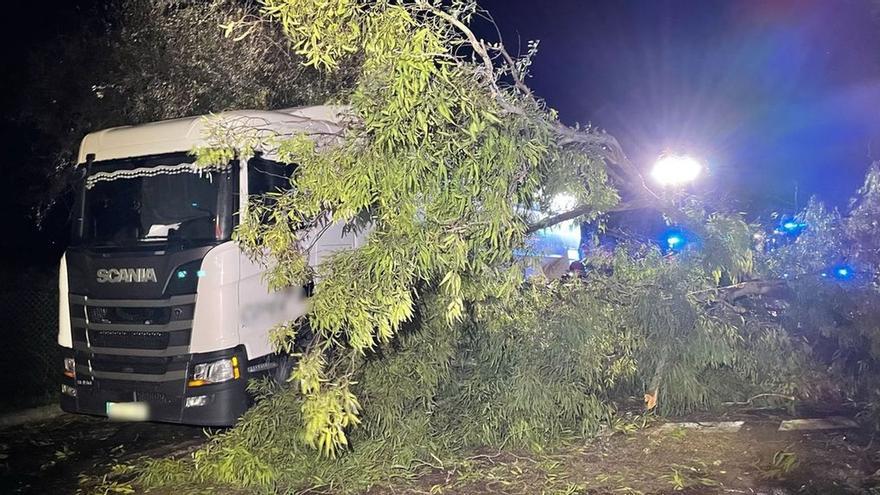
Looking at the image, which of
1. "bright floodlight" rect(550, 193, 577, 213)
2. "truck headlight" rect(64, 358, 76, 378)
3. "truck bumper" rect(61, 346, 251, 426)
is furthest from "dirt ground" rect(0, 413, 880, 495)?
"bright floodlight" rect(550, 193, 577, 213)

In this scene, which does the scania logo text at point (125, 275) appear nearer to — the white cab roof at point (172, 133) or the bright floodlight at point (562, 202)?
the white cab roof at point (172, 133)

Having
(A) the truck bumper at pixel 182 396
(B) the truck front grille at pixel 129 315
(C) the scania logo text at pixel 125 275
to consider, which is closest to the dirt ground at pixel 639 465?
(A) the truck bumper at pixel 182 396

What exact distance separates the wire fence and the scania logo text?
2892 millimetres

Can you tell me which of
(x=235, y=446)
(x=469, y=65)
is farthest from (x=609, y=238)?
(x=235, y=446)

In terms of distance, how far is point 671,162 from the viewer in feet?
21.6

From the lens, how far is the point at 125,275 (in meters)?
6.00

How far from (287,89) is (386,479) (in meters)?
5.79

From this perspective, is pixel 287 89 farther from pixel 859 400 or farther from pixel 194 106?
pixel 859 400

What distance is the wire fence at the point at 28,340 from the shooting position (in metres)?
8.41

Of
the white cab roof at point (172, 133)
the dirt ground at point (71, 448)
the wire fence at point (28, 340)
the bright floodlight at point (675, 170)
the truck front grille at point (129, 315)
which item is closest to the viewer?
the dirt ground at point (71, 448)

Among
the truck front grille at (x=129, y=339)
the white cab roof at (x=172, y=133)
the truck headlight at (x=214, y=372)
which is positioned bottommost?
the truck headlight at (x=214, y=372)

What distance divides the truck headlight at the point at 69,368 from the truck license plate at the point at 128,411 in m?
0.55

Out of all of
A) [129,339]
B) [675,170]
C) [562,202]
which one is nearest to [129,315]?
[129,339]

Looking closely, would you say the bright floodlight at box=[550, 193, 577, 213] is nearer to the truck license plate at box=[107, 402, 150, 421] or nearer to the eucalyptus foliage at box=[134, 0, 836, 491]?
the eucalyptus foliage at box=[134, 0, 836, 491]
